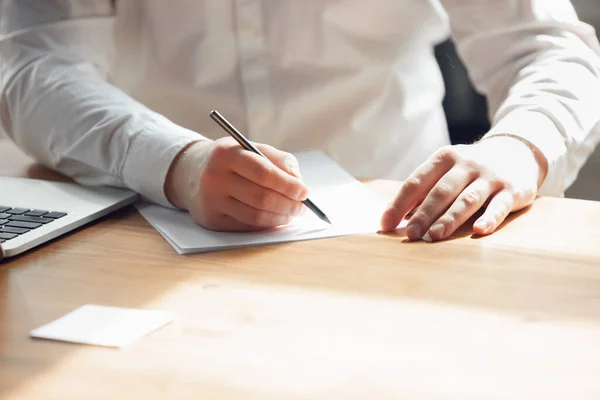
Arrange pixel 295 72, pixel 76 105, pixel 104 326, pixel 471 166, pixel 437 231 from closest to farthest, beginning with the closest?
pixel 104 326, pixel 437 231, pixel 471 166, pixel 76 105, pixel 295 72

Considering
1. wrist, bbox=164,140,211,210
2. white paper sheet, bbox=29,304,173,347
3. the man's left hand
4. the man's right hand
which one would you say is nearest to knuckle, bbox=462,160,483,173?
the man's left hand

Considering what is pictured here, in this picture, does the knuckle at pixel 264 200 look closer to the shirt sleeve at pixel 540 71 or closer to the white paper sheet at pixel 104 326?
the white paper sheet at pixel 104 326

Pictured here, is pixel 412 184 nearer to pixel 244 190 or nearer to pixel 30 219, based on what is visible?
pixel 244 190

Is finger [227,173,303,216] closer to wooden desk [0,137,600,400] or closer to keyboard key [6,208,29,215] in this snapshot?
wooden desk [0,137,600,400]

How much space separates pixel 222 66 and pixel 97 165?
36 centimetres

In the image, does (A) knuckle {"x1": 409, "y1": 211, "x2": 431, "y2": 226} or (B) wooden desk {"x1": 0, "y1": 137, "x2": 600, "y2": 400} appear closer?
(B) wooden desk {"x1": 0, "y1": 137, "x2": 600, "y2": 400}

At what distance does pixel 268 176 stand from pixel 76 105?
385 mm

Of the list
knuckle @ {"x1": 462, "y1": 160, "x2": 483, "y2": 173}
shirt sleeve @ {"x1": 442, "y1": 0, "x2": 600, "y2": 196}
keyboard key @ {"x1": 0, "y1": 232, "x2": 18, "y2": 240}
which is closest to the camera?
keyboard key @ {"x1": 0, "y1": 232, "x2": 18, "y2": 240}

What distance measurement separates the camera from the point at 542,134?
1.08 m

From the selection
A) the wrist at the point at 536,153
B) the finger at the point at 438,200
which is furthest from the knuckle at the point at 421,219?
the wrist at the point at 536,153

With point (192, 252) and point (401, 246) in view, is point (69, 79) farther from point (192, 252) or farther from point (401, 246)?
point (401, 246)

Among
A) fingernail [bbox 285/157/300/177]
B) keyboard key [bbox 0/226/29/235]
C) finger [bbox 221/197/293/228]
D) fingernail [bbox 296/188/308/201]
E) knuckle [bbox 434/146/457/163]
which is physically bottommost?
keyboard key [bbox 0/226/29/235]

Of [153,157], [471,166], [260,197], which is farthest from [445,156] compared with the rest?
[153,157]

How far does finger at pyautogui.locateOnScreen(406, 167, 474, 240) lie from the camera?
2.94 ft
